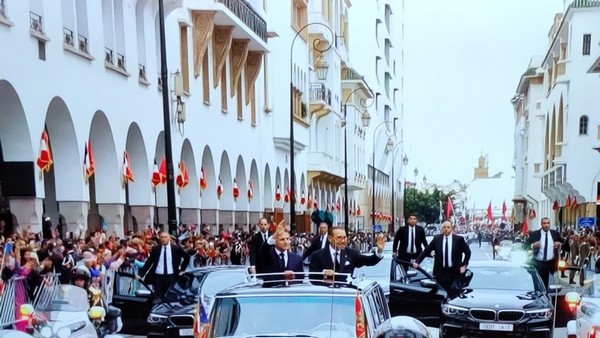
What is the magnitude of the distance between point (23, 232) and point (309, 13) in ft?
133

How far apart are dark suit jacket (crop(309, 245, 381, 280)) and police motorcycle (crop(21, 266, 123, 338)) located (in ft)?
9.21

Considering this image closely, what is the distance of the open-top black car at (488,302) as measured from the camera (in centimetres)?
1268

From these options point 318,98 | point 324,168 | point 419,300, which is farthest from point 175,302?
point 324,168

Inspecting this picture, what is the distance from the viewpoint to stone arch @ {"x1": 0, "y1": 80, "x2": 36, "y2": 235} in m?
18.5

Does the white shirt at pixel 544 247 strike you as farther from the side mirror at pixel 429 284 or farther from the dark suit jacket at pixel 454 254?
the side mirror at pixel 429 284

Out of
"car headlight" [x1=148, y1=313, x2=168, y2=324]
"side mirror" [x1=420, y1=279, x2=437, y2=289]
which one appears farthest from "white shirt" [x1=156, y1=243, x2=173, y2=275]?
"side mirror" [x1=420, y1=279, x2=437, y2=289]

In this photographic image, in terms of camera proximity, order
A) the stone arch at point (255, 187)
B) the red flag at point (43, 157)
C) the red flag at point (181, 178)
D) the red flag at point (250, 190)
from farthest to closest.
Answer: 1. the stone arch at point (255, 187)
2. the red flag at point (250, 190)
3. the red flag at point (181, 178)
4. the red flag at point (43, 157)

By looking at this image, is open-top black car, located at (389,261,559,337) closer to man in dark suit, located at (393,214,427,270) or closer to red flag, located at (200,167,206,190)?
man in dark suit, located at (393,214,427,270)

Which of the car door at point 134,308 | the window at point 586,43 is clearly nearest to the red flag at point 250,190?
the car door at point 134,308

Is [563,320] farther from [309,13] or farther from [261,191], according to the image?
[309,13]

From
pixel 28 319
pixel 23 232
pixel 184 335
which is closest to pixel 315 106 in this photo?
pixel 23 232

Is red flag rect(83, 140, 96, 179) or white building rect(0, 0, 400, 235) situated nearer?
white building rect(0, 0, 400, 235)

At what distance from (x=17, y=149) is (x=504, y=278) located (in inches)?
416

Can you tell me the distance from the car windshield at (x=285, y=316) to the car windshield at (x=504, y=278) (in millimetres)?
6868
